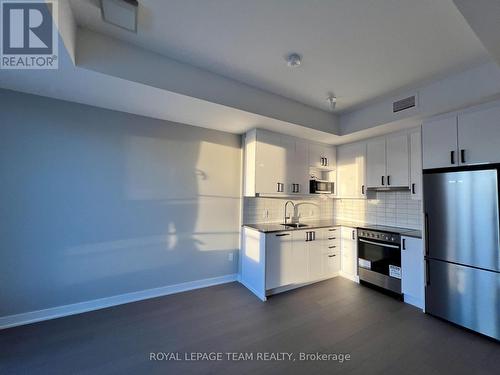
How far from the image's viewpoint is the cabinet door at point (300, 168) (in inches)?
148

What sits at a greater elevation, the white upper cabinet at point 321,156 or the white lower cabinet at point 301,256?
the white upper cabinet at point 321,156

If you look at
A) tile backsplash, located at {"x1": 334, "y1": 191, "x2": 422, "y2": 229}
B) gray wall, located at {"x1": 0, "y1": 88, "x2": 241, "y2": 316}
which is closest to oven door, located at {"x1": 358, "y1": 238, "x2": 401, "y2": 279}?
tile backsplash, located at {"x1": 334, "y1": 191, "x2": 422, "y2": 229}

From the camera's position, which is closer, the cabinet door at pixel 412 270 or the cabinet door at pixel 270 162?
the cabinet door at pixel 412 270

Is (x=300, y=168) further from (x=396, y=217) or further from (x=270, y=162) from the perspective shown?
(x=396, y=217)

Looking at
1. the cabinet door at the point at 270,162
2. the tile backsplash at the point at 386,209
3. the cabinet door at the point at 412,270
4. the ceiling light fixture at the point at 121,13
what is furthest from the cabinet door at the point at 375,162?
the ceiling light fixture at the point at 121,13

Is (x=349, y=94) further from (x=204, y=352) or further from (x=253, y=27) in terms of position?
(x=204, y=352)

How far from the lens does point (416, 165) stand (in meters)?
3.12

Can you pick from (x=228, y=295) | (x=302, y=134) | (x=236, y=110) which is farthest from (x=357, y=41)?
(x=228, y=295)

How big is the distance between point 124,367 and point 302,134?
367cm

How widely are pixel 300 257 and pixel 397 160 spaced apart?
2160 millimetres

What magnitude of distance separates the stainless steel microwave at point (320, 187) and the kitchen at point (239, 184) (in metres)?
0.25

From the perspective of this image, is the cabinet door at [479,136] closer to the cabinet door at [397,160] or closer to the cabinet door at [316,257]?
the cabinet door at [397,160]

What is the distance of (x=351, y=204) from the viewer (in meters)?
4.37

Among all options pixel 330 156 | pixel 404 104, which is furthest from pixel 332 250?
pixel 404 104
